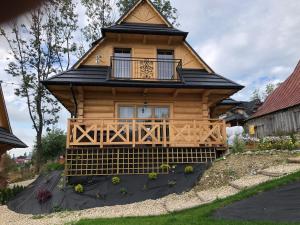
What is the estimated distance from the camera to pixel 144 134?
12406 mm

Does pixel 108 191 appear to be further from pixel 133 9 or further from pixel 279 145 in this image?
pixel 133 9

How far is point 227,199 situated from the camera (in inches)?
294

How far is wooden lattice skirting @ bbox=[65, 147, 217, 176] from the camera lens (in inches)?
443

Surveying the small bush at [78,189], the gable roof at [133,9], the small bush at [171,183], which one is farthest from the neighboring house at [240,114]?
the small bush at [78,189]

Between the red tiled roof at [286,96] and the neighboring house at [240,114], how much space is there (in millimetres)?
9506

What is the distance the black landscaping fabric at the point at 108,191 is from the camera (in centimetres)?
1012

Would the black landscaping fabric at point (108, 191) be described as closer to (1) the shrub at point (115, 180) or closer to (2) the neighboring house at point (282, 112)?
(1) the shrub at point (115, 180)

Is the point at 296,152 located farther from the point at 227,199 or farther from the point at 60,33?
the point at 60,33

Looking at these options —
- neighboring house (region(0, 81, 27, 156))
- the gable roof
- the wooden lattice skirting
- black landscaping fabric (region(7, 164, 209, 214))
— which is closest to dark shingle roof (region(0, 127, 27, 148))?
neighboring house (region(0, 81, 27, 156))

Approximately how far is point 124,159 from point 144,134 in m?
1.47

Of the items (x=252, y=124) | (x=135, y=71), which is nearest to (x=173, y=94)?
(x=135, y=71)

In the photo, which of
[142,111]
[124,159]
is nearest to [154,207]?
[124,159]

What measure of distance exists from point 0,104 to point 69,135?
7414mm

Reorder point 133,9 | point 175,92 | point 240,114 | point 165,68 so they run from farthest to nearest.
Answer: point 240,114
point 133,9
point 165,68
point 175,92
